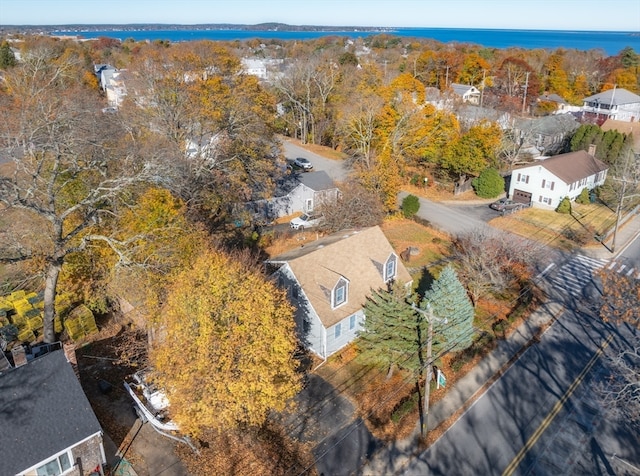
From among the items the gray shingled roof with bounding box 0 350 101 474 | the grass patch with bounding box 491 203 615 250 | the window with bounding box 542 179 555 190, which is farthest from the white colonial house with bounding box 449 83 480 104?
the gray shingled roof with bounding box 0 350 101 474

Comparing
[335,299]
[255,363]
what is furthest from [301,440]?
[335,299]

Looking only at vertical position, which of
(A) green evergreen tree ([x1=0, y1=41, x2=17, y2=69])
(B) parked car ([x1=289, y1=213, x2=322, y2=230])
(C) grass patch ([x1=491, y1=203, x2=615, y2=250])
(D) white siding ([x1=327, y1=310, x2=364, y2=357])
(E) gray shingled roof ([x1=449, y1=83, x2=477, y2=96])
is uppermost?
(A) green evergreen tree ([x1=0, y1=41, x2=17, y2=69])

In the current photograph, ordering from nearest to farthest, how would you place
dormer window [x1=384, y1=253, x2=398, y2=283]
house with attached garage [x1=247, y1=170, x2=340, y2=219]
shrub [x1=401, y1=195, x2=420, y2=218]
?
1. dormer window [x1=384, y1=253, x2=398, y2=283]
2. house with attached garage [x1=247, y1=170, x2=340, y2=219]
3. shrub [x1=401, y1=195, x2=420, y2=218]

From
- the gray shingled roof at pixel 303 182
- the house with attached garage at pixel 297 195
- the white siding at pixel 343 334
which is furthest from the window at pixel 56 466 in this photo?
the gray shingled roof at pixel 303 182

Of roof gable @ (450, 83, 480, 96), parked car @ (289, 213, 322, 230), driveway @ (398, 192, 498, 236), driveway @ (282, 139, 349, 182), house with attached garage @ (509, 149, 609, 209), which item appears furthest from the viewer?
roof gable @ (450, 83, 480, 96)

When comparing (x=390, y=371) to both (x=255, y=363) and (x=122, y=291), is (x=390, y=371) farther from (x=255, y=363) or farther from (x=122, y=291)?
(x=122, y=291)

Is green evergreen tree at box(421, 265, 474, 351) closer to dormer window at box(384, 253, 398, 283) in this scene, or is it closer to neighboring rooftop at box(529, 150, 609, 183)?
dormer window at box(384, 253, 398, 283)

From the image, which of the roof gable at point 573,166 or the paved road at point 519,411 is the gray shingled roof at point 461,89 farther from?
the paved road at point 519,411
